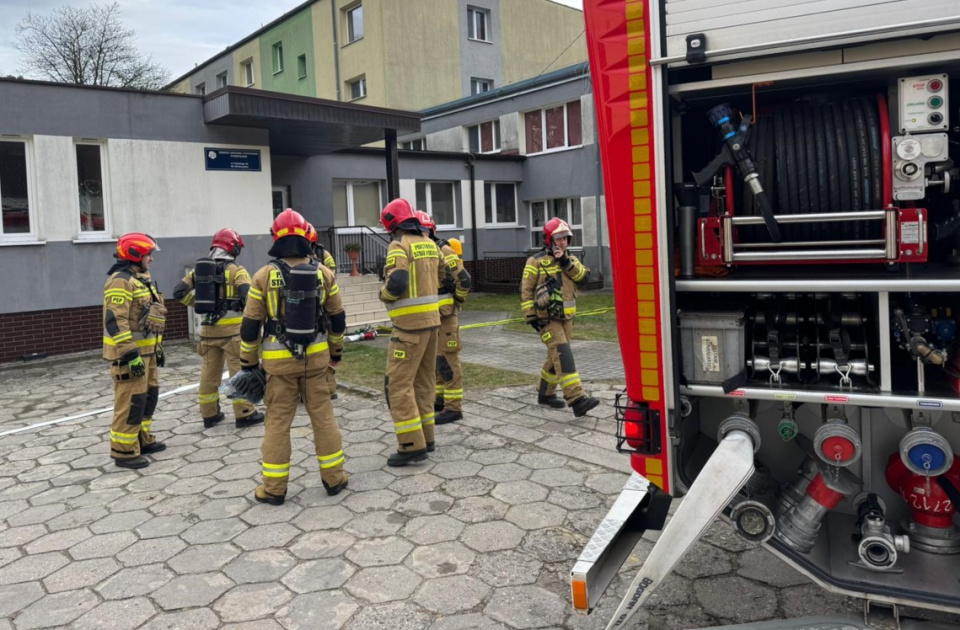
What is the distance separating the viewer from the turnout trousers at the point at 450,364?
6805mm

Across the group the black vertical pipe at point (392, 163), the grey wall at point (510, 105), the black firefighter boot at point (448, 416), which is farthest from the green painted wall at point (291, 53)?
the black firefighter boot at point (448, 416)

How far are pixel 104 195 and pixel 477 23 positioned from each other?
70.5 ft

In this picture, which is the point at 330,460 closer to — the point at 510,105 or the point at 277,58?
the point at 510,105

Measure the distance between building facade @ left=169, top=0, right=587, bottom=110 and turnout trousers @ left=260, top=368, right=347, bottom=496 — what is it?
23.9 meters

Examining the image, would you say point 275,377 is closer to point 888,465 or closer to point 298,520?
point 298,520

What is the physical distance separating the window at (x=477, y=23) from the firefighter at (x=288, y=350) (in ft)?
88.6

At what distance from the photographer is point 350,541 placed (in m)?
4.25

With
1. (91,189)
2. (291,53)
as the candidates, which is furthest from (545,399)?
(291,53)

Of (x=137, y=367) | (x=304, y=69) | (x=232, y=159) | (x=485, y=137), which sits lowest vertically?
(x=137, y=367)

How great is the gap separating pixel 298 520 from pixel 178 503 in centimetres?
104

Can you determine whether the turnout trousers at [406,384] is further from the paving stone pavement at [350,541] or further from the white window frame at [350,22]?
the white window frame at [350,22]

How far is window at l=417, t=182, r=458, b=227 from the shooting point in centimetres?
2064

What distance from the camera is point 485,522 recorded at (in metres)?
4.42

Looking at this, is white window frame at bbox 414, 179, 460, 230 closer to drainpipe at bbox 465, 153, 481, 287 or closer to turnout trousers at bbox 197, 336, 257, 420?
drainpipe at bbox 465, 153, 481, 287
